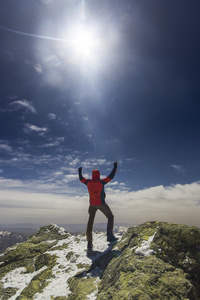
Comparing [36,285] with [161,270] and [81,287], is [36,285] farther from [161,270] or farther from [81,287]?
[161,270]

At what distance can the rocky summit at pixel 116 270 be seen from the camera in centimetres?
541

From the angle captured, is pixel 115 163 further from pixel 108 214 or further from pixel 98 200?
pixel 108 214

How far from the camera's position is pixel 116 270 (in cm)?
718

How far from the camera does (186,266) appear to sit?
6.18m

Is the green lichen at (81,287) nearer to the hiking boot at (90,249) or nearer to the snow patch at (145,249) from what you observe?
the snow patch at (145,249)

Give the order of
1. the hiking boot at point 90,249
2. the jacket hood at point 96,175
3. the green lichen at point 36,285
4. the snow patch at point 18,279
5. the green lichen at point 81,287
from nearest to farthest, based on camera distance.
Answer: the green lichen at point 81,287, the green lichen at point 36,285, the snow patch at point 18,279, the hiking boot at point 90,249, the jacket hood at point 96,175

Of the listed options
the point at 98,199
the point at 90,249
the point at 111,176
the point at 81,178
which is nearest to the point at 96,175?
the point at 111,176

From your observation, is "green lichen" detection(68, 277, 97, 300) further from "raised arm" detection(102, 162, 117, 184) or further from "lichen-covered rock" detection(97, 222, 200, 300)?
"raised arm" detection(102, 162, 117, 184)

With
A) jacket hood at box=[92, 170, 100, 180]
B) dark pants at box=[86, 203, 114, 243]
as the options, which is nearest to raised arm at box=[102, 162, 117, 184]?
jacket hood at box=[92, 170, 100, 180]

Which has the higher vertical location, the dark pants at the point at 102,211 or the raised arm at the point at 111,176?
the raised arm at the point at 111,176

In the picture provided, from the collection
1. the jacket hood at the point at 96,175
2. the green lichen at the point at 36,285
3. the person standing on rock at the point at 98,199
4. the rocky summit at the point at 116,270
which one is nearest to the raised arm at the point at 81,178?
the person standing on rock at the point at 98,199

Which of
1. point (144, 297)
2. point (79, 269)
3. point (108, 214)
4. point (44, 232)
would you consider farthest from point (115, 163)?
point (44, 232)

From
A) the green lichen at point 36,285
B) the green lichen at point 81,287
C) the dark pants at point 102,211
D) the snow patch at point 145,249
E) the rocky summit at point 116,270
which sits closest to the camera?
the rocky summit at point 116,270

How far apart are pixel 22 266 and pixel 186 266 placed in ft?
37.1
